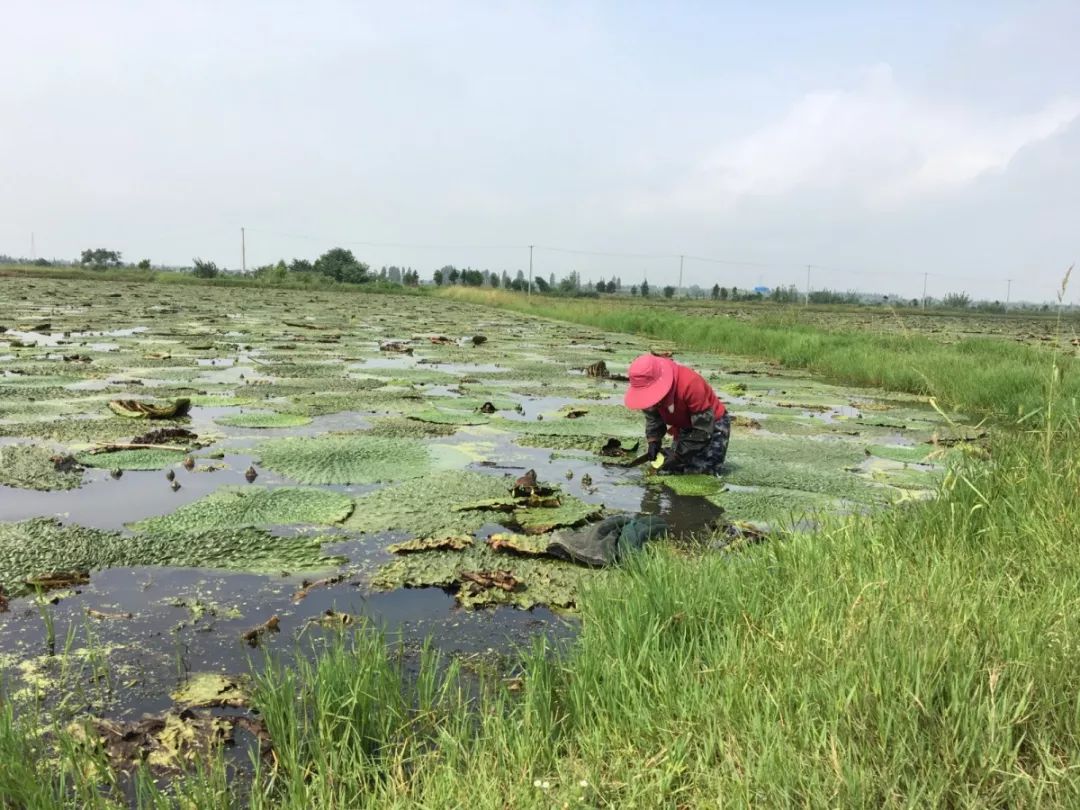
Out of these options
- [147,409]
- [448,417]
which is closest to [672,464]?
[448,417]

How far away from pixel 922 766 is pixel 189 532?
3.37m

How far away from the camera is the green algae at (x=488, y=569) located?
3213 millimetres

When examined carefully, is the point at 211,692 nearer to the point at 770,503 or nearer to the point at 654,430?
the point at 770,503

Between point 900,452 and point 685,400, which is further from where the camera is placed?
point 900,452

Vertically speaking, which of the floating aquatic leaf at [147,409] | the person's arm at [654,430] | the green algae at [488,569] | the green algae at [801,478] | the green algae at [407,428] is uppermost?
the person's arm at [654,430]

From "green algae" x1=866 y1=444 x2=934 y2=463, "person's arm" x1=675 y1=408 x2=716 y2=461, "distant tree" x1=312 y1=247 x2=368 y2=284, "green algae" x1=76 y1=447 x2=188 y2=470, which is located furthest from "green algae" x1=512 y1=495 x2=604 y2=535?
"distant tree" x1=312 y1=247 x2=368 y2=284

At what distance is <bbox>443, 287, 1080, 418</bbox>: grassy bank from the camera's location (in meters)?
8.73

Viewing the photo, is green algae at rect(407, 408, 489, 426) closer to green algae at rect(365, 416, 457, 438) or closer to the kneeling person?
green algae at rect(365, 416, 457, 438)

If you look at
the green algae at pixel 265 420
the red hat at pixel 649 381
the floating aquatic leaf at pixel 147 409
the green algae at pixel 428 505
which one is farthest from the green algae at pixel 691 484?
the floating aquatic leaf at pixel 147 409

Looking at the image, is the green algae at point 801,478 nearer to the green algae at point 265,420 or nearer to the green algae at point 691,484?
the green algae at point 691,484

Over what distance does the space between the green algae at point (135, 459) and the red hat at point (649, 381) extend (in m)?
3.24

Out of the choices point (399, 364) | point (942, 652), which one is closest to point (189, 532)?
point (942, 652)

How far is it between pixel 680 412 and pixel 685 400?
0.43 feet

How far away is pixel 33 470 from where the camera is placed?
4770 mm
